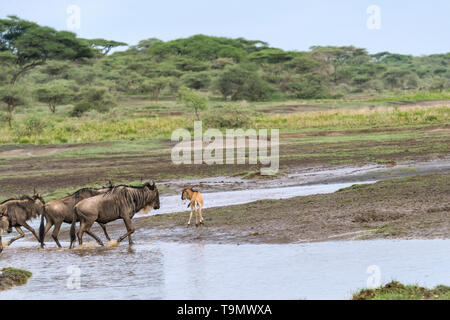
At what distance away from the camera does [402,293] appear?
26.1 ft

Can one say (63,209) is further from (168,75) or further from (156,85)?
(168,75)

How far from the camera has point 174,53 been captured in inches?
3812

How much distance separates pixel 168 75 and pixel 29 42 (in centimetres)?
1549

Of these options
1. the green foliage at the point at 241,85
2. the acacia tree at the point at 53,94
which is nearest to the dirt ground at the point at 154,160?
the acacia tree at the point at 53,94

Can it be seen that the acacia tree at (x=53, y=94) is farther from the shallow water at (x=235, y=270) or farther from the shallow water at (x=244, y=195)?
the shallow water at (x=235, y=270)

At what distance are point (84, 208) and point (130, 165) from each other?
15.6m

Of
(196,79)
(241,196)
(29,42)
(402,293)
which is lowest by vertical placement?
(241,196)

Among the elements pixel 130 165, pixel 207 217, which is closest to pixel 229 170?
pixel 130 165

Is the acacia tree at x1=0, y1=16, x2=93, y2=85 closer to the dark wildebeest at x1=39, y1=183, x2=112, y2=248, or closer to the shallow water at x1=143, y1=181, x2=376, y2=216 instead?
the shallow water at x1=143, y1=181, x2=376, y2=216

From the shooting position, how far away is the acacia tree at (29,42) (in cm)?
7825

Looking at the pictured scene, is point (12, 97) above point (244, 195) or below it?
above

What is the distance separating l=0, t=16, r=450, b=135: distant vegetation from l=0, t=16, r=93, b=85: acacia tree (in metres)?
0.11

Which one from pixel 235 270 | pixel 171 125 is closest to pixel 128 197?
pixel 235 270

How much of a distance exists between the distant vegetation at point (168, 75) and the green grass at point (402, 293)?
1927 inches
